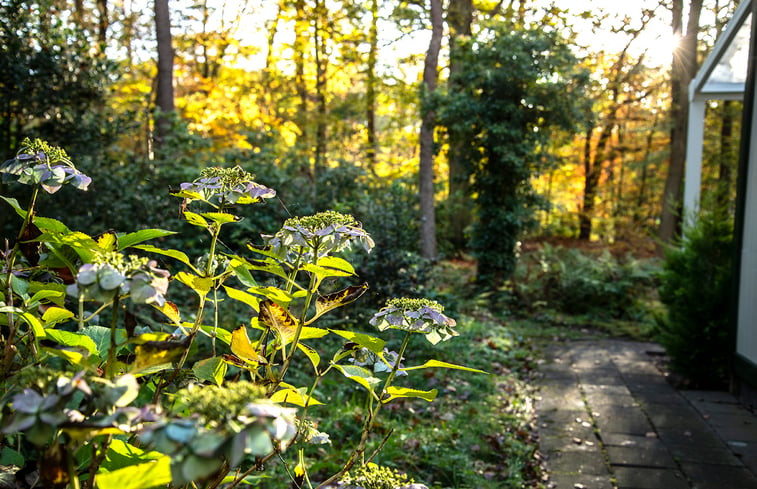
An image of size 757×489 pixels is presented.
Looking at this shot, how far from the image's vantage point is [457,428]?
3578 millimetres

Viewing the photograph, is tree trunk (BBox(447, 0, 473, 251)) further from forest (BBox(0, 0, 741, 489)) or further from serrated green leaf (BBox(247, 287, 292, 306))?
serrated green leaf (BBox(247, 287, 292, 306))

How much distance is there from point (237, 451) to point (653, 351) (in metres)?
6.50

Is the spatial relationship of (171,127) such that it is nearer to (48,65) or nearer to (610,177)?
(48,65)

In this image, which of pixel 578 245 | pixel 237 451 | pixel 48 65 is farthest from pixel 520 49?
pixel 578 245

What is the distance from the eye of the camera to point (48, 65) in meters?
6.09

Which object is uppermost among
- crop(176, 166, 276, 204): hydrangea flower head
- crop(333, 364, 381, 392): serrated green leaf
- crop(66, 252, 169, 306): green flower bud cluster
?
crop(176, 166, 276, 204): hydrangea flower head

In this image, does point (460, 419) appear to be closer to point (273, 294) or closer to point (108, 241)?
point (273, 294)

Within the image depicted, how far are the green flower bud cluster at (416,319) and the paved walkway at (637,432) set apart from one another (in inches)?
87.9

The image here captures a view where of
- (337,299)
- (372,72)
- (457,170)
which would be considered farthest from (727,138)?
(337,299)

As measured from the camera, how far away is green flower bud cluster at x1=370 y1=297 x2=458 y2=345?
107 centimetres

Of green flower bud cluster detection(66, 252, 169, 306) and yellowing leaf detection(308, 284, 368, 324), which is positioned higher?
green flower bud cluster detection(66, 252, 169, 306)

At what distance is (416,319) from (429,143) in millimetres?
10037

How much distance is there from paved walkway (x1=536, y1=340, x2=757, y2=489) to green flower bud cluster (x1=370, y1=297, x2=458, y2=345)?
7.32ft

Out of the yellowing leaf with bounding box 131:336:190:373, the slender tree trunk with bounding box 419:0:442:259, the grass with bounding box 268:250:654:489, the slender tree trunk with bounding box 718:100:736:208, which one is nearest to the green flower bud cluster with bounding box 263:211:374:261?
the yellowing leaf with bounding box 131:336:190:373
